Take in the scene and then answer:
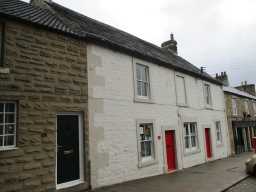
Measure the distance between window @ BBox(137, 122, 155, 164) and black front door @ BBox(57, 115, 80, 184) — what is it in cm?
337

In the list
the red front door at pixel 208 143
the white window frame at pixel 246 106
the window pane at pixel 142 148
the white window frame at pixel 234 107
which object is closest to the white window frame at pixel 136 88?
the window pane at pixel 142 148

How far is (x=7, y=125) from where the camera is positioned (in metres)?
6.91

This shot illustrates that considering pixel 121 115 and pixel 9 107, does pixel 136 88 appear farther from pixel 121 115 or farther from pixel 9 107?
pixel 9 107

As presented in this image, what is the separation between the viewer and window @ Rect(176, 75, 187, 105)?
14.5 m

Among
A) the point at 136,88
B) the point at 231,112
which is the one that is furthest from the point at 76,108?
the point at 231,112

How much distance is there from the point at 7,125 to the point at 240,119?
21.9m

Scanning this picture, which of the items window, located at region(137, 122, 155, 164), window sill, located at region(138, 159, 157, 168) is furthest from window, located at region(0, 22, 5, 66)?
window sill, located at region(138, 159, 157, 168)

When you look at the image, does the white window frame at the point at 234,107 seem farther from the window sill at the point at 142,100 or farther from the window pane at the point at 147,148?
the window pane at the point at 147,148

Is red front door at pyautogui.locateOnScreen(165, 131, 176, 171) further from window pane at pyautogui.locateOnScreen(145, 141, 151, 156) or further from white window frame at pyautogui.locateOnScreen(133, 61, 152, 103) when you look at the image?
white window frame at pyautogui.locateOnScreen(133, 61, 152, 103)

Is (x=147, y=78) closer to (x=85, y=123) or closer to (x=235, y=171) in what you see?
(x=85, y=123)

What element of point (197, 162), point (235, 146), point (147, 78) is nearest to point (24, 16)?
point (147, 78)

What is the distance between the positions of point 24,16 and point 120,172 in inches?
265

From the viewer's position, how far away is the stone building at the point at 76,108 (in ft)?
23.1

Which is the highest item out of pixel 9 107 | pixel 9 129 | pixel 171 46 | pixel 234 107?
pixel 171 46
